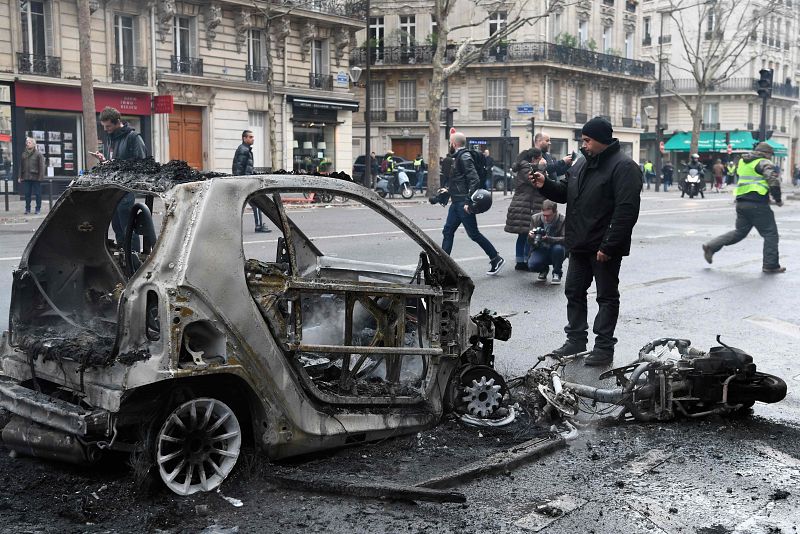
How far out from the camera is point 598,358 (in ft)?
22.5

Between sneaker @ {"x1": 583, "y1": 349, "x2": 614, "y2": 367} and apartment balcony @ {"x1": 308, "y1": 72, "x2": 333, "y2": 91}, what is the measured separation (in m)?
34.3

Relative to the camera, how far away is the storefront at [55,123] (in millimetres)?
28875

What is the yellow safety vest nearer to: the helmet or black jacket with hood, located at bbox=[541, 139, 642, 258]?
the helmet

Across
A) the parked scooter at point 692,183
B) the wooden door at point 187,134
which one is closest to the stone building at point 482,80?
the parked scooter at point 692,183

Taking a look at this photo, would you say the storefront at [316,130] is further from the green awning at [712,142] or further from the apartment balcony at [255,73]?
the green awning at [712,142]

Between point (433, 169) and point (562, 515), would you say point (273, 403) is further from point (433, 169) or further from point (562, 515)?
point (433, 169)

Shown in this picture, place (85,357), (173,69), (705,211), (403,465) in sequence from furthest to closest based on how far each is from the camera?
(173,69) < (705,211) < (403,465) < (85,357)

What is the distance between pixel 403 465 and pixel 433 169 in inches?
1299

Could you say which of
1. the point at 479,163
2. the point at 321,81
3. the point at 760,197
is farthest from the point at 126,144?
the point at 321,81

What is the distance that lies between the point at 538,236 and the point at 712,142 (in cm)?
6239

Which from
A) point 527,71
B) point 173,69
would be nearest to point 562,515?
point 173,69

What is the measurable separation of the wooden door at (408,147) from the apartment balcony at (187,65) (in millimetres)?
21985

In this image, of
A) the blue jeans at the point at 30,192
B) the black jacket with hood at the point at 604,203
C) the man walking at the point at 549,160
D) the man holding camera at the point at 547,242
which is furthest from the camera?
the blue jeans at the point at 30,192

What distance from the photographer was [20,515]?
378 cm
